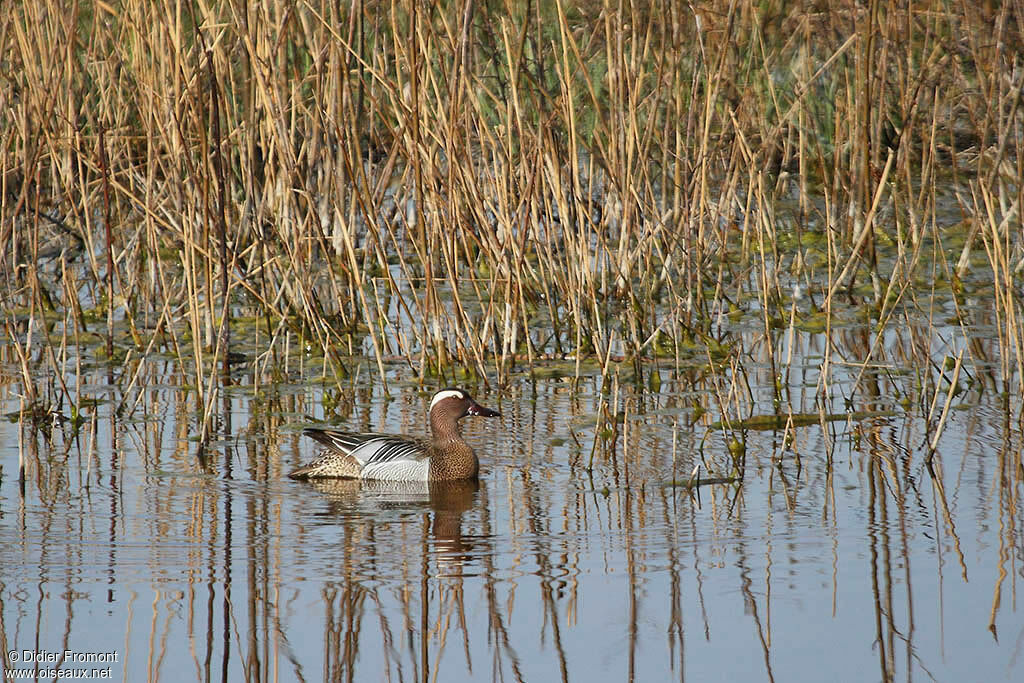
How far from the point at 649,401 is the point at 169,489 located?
7.76ft

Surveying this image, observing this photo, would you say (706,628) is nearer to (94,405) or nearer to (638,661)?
(638,661)

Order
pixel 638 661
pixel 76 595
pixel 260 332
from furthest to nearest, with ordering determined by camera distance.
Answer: pixel 260 332 < pixel 76 595 < pixel 638 661

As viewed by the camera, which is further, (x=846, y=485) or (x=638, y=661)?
(x=846, y=485)

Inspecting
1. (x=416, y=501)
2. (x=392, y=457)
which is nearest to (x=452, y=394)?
(x=392, y=457)

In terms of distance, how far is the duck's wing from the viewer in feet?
20.2

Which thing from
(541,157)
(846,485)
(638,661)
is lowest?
A: (638,661)

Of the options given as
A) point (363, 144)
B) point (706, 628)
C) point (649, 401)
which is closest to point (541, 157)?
point (649, 401)

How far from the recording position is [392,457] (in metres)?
6.27

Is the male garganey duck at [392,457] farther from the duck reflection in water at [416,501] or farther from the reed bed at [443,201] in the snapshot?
the reed bed at [443,201]

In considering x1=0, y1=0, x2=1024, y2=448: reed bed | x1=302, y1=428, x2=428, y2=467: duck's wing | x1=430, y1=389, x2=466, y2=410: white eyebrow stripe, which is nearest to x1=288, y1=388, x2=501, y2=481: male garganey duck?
x1=302, y1=428, x2=428, y2=467: duck's wing

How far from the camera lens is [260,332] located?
8484 millimetres

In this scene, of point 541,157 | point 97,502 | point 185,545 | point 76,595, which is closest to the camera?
point 76,595

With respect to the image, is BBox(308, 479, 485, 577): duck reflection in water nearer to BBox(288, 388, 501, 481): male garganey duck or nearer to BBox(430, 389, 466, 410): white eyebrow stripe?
BBox(288, 388, 501, 481): male garganey duck

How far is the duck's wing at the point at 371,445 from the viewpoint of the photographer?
6.14 meters
